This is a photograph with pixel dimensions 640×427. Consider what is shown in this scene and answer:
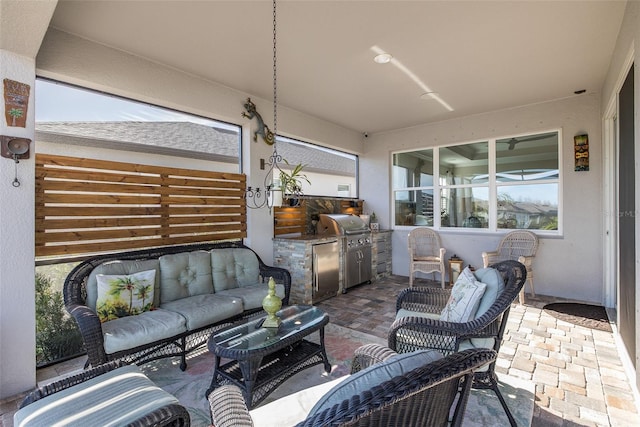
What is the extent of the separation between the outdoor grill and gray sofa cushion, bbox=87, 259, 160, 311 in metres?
2.66

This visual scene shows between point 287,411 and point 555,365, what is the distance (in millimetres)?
2493

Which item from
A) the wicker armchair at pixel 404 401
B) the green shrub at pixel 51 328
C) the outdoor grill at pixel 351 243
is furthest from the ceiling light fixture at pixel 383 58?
the green shrub at pixel 51 328

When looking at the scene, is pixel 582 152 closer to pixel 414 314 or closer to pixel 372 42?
pixel 372 42

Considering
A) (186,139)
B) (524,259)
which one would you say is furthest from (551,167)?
(186,139)

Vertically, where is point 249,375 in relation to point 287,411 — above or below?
below

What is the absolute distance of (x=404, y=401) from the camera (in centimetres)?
89

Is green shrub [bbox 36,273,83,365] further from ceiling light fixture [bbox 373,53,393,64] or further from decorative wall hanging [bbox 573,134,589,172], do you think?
decorative wall hanging [bbox 573,134,589,172]

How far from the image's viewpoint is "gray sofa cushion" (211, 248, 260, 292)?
3383 mm

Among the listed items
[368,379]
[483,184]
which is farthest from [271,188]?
[483,184]

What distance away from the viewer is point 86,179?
9.28 ft

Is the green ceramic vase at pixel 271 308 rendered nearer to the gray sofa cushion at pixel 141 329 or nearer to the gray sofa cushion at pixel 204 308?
the gray sofa cushion at pixel 204 308

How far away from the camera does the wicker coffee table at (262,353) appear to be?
1.96m

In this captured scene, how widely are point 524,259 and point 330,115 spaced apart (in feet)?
11.8

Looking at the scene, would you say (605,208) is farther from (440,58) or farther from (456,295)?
(456,295)
